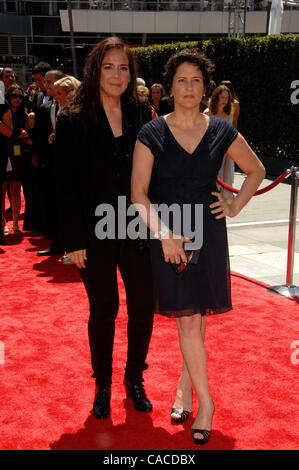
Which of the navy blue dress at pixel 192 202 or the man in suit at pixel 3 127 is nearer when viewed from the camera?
the navy blue dress at pixel 192 202

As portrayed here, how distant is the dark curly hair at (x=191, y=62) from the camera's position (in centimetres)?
264

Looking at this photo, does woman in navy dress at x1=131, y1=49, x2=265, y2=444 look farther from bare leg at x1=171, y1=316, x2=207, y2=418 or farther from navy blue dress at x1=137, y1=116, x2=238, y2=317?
bare leg at x1=171, y1=316, x2=207, y2=418

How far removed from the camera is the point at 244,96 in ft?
43.2

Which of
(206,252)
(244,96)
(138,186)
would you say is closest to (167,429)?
(206,252)

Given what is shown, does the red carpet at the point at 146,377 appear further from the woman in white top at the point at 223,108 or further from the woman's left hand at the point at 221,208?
the woman in white top at the point at 223,108

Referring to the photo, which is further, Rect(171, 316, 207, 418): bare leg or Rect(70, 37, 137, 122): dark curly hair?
Rect(171, 316, 207, 418): bare leg

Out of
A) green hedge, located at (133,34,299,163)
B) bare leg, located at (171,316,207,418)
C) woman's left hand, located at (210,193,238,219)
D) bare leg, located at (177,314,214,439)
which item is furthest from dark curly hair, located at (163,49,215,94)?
green hedge, located at (133,34,299,163)

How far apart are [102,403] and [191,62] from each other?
177cm

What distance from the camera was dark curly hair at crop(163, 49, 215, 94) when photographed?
2.64 meters

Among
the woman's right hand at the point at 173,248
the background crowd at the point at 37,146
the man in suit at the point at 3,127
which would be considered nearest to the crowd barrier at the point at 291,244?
the background crowd at the point at 37,146

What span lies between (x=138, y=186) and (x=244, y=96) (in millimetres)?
11167

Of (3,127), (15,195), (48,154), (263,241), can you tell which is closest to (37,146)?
(48,154)

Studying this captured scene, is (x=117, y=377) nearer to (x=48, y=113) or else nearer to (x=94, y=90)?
(x=94, y=90)

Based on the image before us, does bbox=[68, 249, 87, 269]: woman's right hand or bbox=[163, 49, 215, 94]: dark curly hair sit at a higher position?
bbox=[163, 49, 215, 94]: dark curly hair
